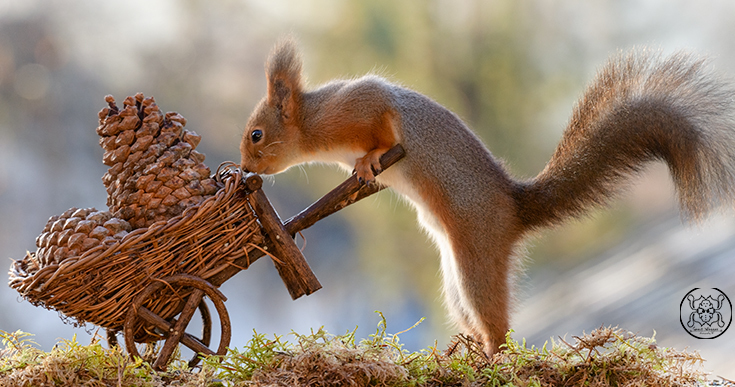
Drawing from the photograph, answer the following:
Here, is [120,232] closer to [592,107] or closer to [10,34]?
[592,107]

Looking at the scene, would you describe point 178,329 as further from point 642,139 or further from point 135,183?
point 642,139

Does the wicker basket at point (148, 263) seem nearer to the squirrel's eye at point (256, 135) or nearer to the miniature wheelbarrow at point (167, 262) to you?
the miniature wheelbarrow at point (167, 262)

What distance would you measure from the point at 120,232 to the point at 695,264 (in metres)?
2.16

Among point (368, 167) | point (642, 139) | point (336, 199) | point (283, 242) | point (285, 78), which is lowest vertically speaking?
point (283, 242)

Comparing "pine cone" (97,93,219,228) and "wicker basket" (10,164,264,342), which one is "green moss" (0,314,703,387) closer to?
Answer: "wicker basket" (10,164,264,342)

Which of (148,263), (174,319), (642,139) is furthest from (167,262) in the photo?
(642,139)

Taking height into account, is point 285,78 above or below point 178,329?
above

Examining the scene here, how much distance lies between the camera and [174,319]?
127 cm

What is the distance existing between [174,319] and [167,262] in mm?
149

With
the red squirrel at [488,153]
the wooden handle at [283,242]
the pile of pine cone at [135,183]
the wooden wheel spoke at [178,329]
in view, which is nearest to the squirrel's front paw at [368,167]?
the red squirrel at [488,153]

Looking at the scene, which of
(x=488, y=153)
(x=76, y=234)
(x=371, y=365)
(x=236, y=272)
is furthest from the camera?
(x=488, y=153)

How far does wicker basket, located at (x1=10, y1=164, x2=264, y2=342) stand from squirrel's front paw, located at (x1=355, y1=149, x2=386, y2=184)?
29 centimetres

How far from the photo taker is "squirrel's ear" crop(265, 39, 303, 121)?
1.60m

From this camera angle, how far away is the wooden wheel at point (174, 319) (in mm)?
1206
